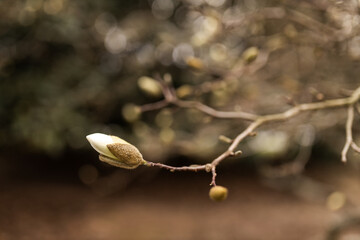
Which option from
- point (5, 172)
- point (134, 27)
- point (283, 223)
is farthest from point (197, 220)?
point (5, 172)

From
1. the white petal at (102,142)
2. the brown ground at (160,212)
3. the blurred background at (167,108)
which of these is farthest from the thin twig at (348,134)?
the brown ground at (160,212)

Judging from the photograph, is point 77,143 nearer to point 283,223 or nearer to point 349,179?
point 283,223

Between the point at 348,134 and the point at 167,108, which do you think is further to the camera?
the point at 167,108

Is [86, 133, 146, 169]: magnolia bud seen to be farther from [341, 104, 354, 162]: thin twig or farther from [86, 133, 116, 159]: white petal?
[341, 104, 354, 162]: thin twig

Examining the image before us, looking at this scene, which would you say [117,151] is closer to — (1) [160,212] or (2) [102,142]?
(2) [102,142]

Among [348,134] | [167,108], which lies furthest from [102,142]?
[167,108]
